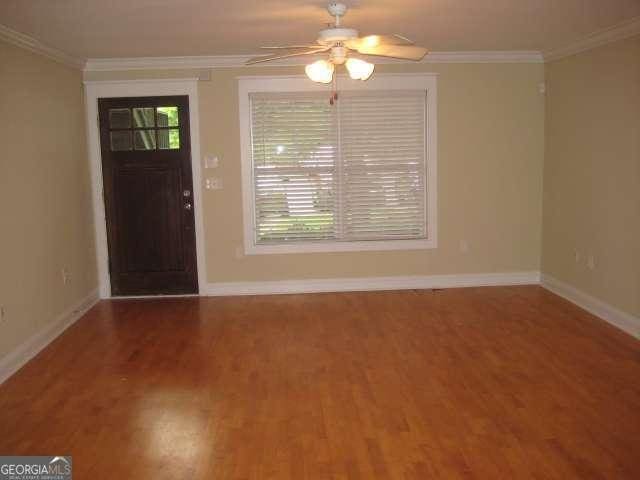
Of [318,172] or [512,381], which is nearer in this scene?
[512,381]

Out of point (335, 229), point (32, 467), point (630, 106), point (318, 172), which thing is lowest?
point (32, 467)

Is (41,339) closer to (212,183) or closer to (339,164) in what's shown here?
(212,183)

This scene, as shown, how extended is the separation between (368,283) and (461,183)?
150 centimetres

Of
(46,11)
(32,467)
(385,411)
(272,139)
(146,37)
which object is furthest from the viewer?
(272,139)

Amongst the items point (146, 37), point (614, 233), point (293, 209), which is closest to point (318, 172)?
point (293, 209)

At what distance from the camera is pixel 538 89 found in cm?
650

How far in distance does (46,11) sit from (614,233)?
4.75 metres

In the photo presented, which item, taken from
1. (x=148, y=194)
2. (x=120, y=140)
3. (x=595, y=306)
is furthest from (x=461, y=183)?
(x=120, y=140)

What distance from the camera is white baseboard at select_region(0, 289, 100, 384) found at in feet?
14.3

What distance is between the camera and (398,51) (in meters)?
3.80

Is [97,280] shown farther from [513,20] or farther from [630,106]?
[630,106]

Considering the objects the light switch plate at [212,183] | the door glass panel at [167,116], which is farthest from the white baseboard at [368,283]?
the door glass panel at [167,116]

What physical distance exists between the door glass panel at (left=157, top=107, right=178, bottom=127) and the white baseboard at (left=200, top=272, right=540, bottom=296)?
177cm

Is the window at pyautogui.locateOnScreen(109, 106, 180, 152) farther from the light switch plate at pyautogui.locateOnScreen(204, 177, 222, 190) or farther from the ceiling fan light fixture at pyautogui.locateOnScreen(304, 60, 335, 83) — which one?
the ceiling fan light fixture at pyautogui.locateOnScreen(304, 60, 335, 83)
